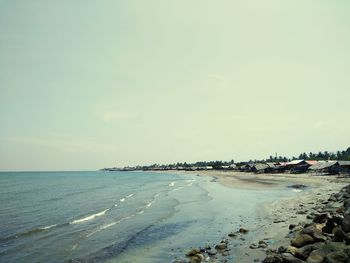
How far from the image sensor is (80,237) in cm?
2391

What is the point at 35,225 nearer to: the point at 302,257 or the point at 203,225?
the point at 203,225

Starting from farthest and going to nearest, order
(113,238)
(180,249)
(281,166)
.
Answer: (281,166) → (113,238) → (180,249)

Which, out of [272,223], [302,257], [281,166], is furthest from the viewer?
[281,166]

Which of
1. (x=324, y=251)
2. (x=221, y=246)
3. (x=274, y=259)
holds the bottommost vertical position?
(x=221, y=246)

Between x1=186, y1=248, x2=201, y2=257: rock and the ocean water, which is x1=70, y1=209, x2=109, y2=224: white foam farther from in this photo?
x1=186, y1=248, x2=201, y2=257: rock

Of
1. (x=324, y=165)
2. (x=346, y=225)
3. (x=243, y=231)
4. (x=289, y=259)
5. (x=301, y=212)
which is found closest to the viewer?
(x=289, y=259)

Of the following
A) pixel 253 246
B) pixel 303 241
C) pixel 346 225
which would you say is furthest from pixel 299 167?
pixel 303 241

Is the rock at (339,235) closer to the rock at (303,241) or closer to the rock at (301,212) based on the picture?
the rock at (303,241)

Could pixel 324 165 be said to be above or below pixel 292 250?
above

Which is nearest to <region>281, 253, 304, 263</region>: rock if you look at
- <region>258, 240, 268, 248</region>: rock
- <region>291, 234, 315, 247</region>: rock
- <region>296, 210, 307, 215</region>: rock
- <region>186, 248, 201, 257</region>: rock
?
<region>291, 234, 315, 247</region>: rock

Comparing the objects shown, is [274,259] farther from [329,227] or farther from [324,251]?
[329,227]

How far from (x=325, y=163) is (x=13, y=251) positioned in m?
82.8

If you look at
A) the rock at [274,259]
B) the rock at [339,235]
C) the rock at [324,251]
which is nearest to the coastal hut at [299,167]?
the rock at [339,235]

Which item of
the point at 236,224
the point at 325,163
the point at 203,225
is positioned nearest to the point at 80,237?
the point at 203,225
